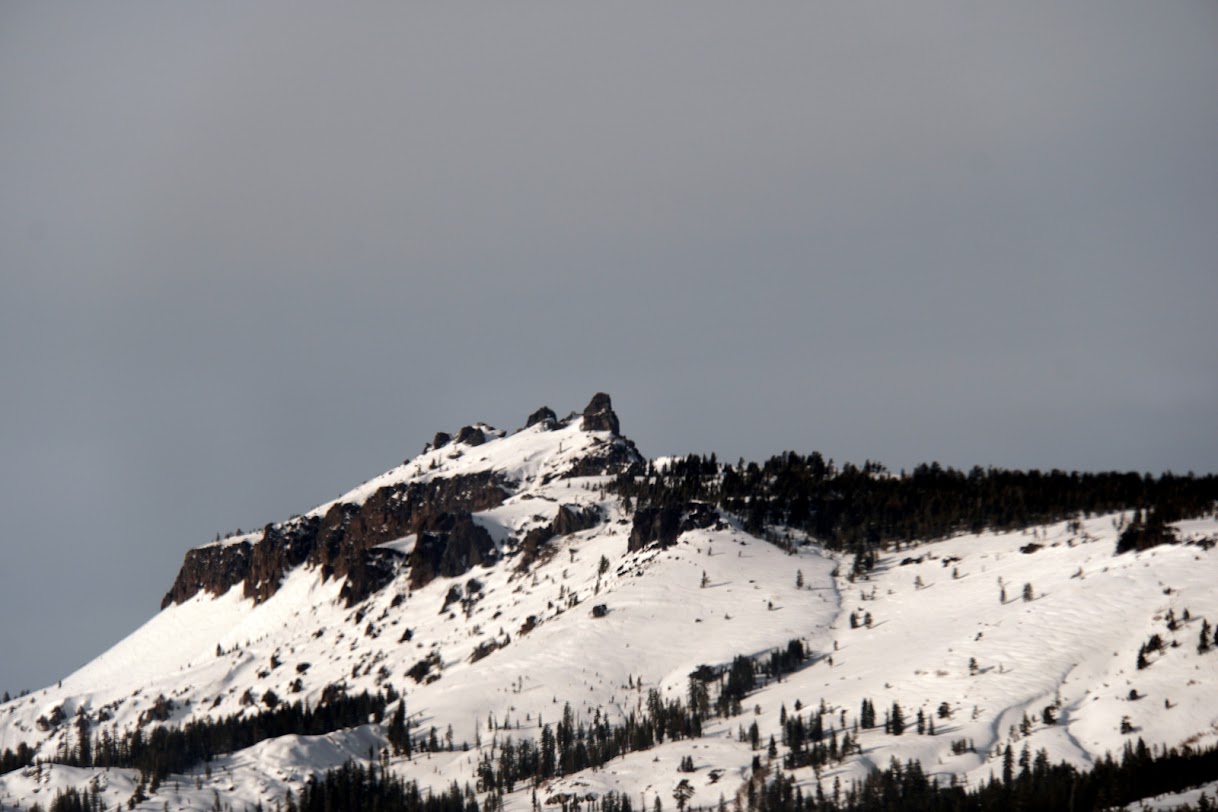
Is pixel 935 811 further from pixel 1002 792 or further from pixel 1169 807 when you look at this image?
pixel 1169 807

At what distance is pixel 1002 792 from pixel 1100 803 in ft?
38.6

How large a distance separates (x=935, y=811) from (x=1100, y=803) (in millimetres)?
20042

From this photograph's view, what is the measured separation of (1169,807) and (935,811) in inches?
1092

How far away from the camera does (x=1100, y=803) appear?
637 feet

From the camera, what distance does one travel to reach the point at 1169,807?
7485 inches

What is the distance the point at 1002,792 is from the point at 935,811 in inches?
356

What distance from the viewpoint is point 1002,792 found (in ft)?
650

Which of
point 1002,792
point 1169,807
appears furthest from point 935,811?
point 1169,807

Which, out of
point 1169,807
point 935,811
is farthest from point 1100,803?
point 935,811

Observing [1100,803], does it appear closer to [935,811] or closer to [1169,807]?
[1169,807]
